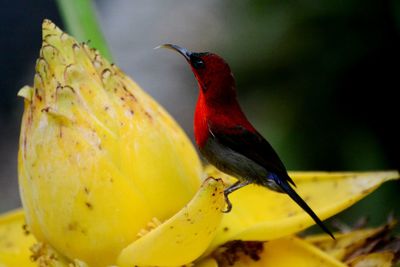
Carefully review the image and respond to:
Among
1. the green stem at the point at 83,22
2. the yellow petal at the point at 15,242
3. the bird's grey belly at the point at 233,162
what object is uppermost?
the green stem at the point at 83,22

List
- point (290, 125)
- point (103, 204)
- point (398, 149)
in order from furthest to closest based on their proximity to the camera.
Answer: point (290, 125) < point (398, 149) < point (103, 204)

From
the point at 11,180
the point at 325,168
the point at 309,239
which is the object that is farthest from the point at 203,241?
the point at 11,180

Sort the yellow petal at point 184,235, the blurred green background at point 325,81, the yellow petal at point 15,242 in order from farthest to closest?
the blurred green background at point 325,81 → the yellow petal at point 15,242 → the yellow petal at point 184,235

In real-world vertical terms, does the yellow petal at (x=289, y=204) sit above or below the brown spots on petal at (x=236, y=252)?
above

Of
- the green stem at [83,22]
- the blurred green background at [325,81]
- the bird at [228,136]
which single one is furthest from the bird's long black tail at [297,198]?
the blurred green background at [325,81]

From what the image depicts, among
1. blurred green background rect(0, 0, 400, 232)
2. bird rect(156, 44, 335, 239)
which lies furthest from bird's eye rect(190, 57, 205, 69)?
blurred green background rect(0, 0, 400, 232)

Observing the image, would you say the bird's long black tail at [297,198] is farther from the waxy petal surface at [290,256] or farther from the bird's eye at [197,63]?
the bird's eye at [197,63]

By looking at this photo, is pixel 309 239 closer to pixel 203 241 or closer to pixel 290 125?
pixel 203 241

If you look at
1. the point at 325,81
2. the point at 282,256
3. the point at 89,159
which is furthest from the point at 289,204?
the point at 325,81

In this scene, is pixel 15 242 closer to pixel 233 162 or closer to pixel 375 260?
pixel 233 162
